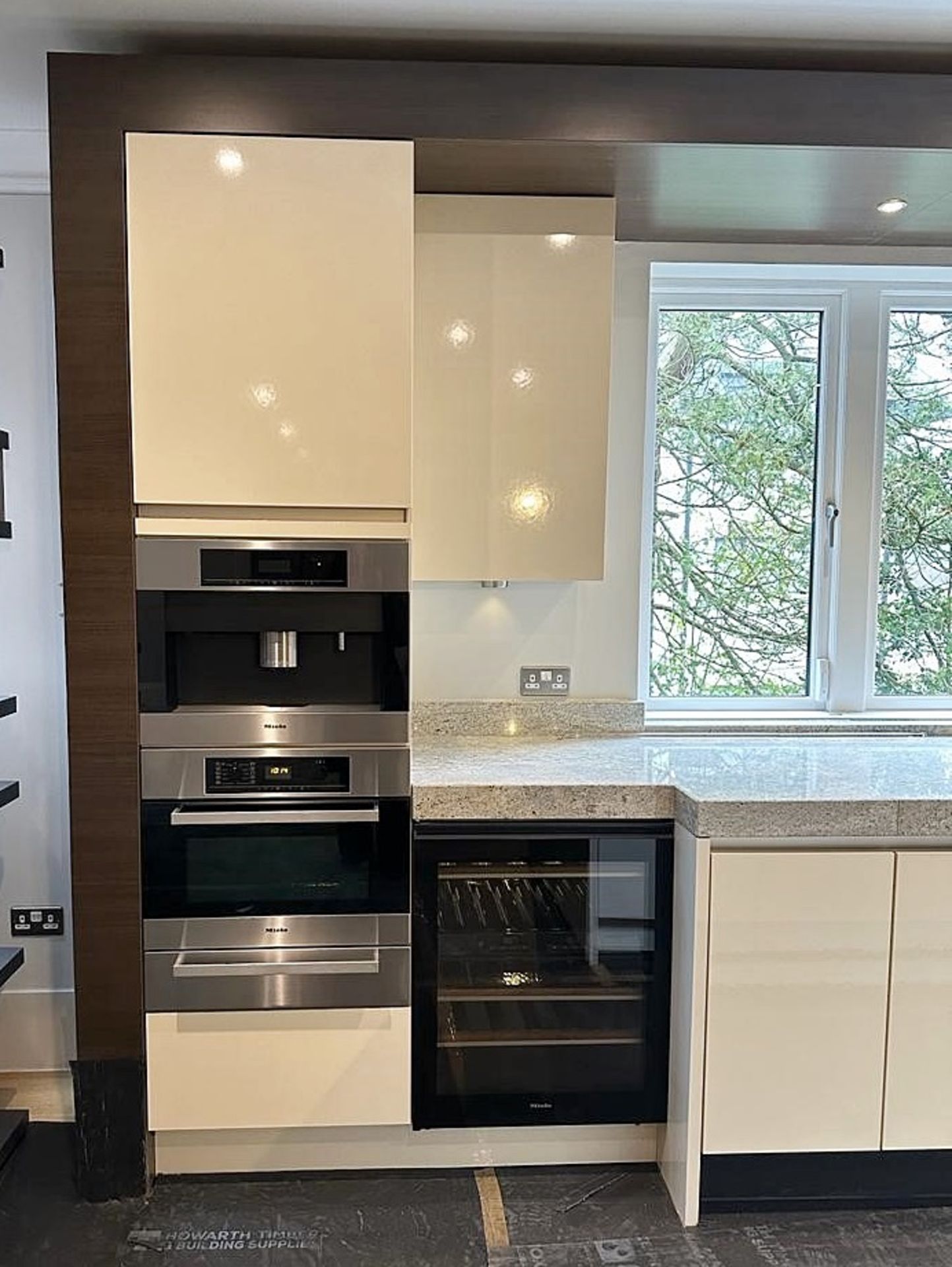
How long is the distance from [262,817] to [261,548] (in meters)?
0.56

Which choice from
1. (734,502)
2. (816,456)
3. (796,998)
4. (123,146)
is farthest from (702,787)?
(123,146)

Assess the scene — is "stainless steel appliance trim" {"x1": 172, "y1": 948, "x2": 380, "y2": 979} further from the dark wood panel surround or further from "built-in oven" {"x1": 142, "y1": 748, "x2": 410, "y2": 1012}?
the dark wood panel surround

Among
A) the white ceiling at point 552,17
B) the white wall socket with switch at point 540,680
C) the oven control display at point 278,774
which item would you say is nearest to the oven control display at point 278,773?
the oven control display at point 278,774

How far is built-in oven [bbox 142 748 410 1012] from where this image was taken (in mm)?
2094

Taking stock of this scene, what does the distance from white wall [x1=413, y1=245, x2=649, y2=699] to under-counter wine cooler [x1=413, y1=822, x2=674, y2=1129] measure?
0.67 meters

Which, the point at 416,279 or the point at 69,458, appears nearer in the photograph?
the point at 69,458

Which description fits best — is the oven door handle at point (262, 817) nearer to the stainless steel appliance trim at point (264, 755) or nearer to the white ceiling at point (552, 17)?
the stainless steel appliance trim at point (264, 755)

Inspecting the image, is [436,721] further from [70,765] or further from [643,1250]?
[643,1250]

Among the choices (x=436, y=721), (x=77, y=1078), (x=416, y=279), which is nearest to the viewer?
(x=77, y=1078)

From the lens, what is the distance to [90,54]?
1.97 meters

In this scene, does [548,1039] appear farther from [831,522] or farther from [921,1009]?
[831,522]

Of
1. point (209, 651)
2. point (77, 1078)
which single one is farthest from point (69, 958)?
point (209, 651)

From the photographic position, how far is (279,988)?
2.12 meters

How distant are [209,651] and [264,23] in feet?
4.17
